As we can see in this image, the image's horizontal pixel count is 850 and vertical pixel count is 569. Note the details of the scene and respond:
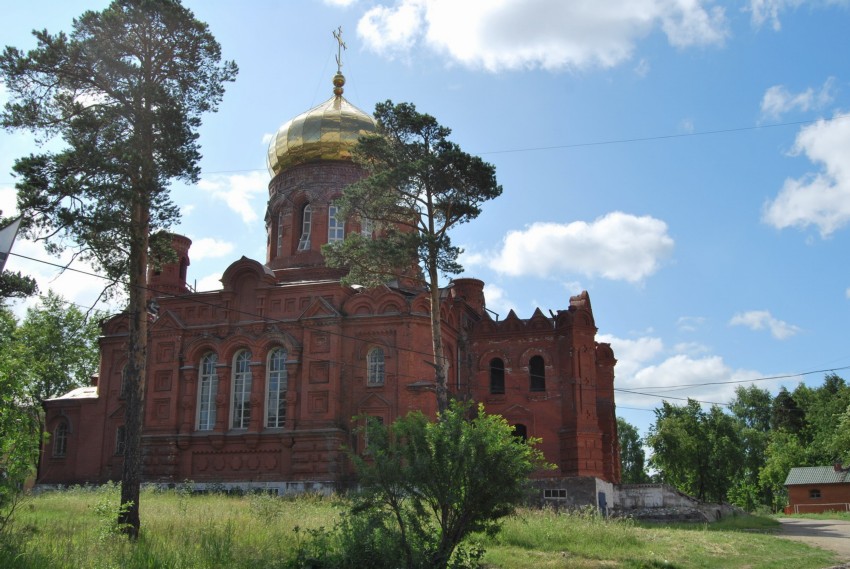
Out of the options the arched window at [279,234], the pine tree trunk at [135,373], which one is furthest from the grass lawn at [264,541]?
the arched window at [279,234]

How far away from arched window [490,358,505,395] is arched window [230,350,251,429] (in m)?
8.61

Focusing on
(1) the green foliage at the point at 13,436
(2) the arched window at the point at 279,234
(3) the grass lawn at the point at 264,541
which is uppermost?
(2) the arched window at the point at 279,234

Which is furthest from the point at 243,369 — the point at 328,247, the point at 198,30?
the point at 198,30

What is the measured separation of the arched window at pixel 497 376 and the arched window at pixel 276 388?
25.3ft

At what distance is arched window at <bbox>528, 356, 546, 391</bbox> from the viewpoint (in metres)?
28.8

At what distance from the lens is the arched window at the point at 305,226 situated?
2950 cm

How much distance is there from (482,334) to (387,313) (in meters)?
5.49

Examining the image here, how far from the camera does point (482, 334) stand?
97.8ft

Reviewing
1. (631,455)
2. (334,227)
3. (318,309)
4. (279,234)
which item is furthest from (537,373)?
(631,455)

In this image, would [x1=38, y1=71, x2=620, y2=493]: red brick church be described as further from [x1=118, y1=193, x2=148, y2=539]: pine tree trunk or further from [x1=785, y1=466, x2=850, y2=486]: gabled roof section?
[x1=785, y1=466, x2=850, y2=486]: gabled roof section

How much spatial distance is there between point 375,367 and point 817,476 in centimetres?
3212

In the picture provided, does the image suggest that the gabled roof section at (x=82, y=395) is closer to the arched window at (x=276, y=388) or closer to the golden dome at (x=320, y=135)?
the arched window at (x=276, y=388)

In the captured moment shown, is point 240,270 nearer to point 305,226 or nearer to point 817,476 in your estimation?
point 305,226

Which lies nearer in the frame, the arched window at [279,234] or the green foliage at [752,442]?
the arched window at [279,234]
